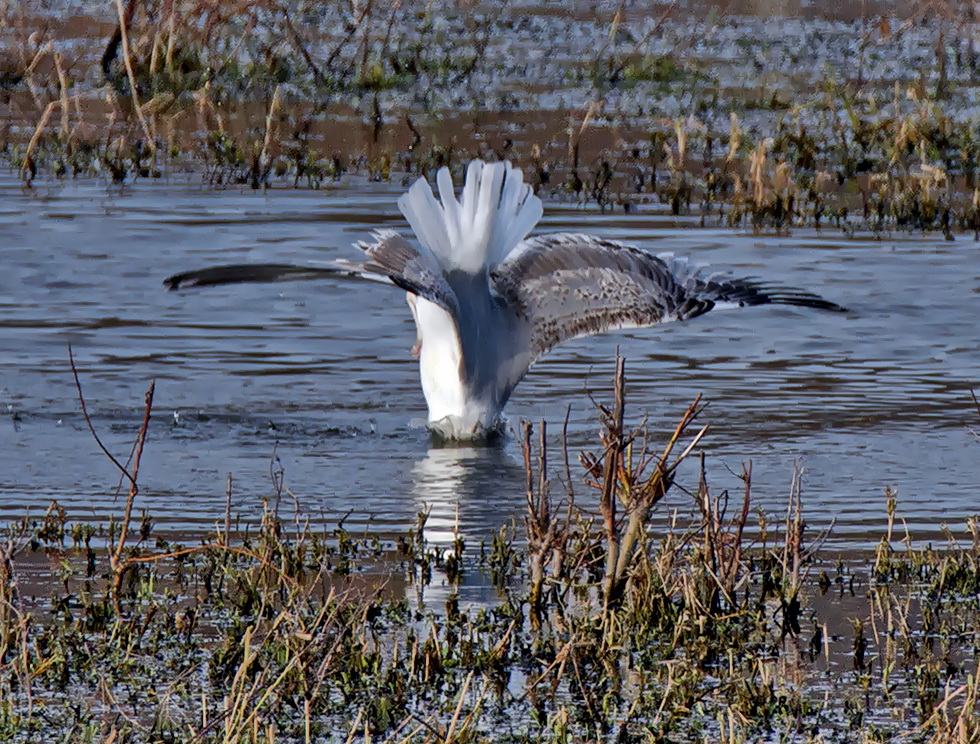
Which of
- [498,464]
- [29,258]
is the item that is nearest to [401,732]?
[498,464]

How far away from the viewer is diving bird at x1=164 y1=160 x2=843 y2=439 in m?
8.38

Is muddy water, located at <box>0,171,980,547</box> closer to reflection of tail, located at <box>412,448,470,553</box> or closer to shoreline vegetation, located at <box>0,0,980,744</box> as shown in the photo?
reflection of tail, located at <box>412,448,470,553</box>

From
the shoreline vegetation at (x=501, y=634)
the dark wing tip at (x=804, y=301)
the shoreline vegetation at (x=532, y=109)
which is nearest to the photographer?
the shoreline vegetation at (x=501, y=634)

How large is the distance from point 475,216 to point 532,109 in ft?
36.0

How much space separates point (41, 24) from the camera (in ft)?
78.7

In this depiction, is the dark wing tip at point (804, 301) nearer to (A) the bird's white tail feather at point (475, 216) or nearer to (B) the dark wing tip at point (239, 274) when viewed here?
(A) the bird's white tail feather at point (475, 216)

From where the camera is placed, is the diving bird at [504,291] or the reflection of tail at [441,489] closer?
the reflection of tail at [441,489]

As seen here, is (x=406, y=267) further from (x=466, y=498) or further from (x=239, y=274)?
(x=466, y=498)

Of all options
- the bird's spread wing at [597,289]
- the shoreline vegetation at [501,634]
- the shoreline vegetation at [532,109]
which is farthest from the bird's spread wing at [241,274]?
the shoreline vegetation at [532,109]

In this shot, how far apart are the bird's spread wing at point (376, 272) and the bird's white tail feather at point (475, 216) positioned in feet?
0.42

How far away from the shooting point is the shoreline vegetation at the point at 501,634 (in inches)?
186

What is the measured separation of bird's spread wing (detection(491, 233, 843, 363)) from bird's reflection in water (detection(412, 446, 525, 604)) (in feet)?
2.24

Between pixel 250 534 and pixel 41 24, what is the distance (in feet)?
60.6

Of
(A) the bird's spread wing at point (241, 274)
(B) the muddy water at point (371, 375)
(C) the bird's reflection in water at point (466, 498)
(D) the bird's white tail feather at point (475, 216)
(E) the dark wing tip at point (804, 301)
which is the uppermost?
(D) the bird's white tail feather at point (475, 216)
